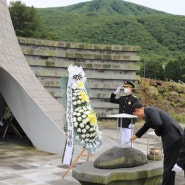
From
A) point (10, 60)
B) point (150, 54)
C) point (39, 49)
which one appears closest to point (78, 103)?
point (10, 60)

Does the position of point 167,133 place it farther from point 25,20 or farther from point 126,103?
point 25,20

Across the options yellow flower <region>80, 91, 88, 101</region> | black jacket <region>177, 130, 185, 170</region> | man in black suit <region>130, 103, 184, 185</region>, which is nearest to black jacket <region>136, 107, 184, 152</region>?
man in black suit <region>130, 103, 184, 185</region>

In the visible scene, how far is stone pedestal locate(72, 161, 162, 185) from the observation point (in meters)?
4.80

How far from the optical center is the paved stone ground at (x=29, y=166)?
5.95 meters

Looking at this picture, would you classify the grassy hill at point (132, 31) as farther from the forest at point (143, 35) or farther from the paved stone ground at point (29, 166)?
the paved stone ground at point (29, 166)

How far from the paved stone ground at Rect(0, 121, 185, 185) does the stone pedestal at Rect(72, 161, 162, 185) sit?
937 mm

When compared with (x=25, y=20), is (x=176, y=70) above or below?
below

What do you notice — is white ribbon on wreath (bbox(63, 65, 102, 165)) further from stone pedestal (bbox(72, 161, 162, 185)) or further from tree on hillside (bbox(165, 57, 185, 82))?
tree on hillside (bbox(165, 57, 185, 82))

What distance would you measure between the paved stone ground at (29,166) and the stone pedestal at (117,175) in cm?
94

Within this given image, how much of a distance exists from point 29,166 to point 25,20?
26.9 m

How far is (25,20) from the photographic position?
32500 millimetres

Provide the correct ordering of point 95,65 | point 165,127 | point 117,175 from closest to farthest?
point 117,175 → point 165,127 → point 95,65

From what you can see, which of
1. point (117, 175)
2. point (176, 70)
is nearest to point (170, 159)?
point (117, 175)

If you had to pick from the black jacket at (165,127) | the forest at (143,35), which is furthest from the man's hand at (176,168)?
the forest at (143,35)
